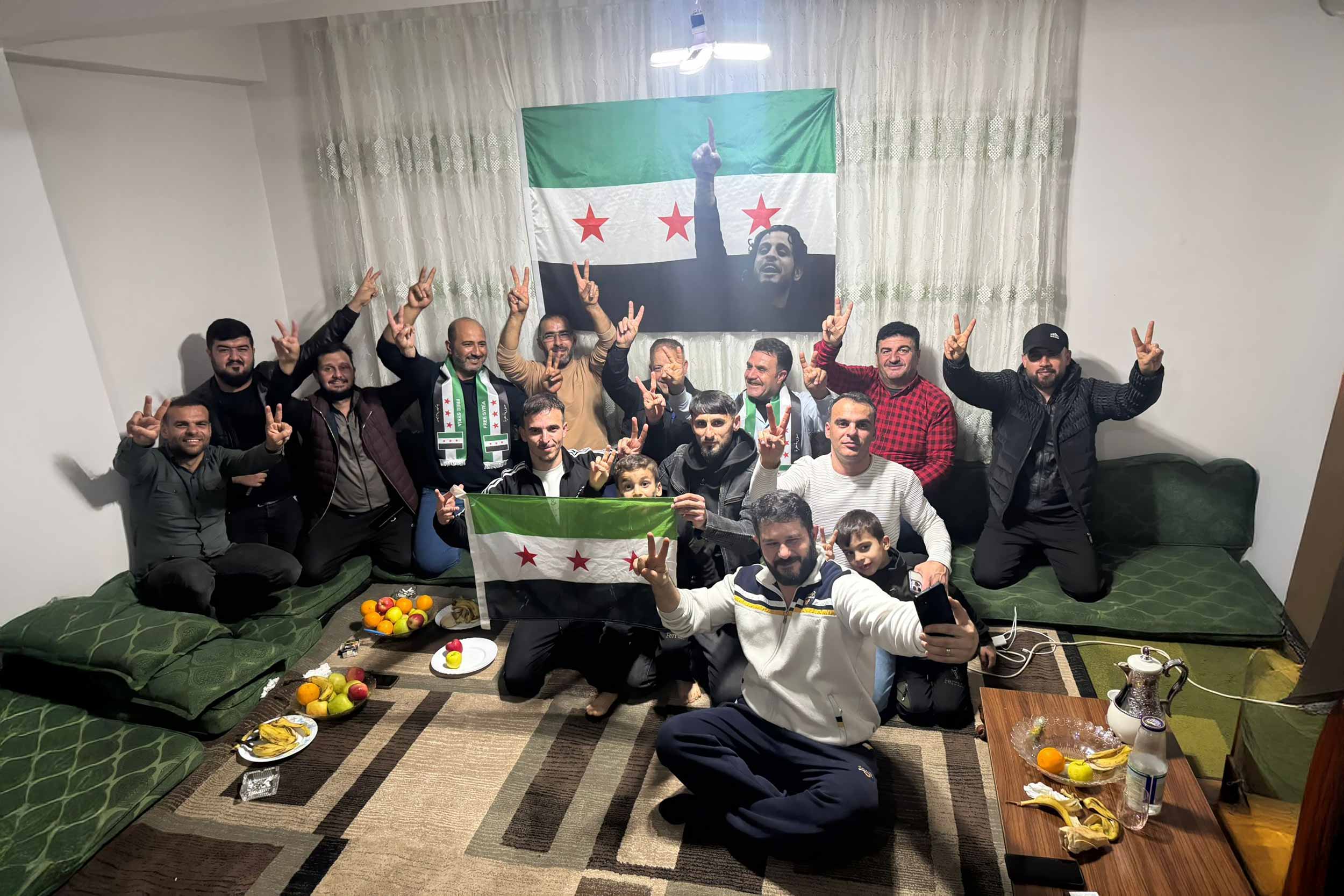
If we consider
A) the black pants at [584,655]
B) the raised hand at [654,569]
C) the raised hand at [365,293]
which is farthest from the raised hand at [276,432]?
the raised hand at [654,569]

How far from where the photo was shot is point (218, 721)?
11.9 feet

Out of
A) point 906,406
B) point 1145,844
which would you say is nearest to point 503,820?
point 1145,844

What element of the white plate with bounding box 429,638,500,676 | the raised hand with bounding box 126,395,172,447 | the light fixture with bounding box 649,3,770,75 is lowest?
the white plate with bounding box 429,638,500,676

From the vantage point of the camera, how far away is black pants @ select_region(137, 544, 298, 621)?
4267mm

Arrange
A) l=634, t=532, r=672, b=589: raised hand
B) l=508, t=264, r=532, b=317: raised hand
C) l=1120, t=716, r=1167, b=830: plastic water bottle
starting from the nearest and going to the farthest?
l=1120, t=716, r=1167, b=830: plastic water bottle → l=634, t=532, r=672, b=589: raised hand → l=508, t=264, r=532, b=317: raised hand

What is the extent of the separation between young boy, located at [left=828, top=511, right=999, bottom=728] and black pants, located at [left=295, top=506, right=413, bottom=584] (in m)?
2.63

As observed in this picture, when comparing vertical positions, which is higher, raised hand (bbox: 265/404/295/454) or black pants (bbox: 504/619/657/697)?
raised hand (bbox: 265/404/295/454)

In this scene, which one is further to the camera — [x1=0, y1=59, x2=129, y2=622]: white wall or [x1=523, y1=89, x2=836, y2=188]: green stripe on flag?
[x1=523, y1=89, x2=836, y2=188]: green stripe on flag

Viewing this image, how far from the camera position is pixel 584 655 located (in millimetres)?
3934

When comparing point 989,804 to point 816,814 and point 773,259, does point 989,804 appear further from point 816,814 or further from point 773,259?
point 773,259

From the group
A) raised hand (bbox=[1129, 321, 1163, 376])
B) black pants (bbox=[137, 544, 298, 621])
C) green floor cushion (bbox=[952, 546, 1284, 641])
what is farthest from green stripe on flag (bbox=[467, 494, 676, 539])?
raised hand (bbox=[1129, 321, 1163, 376])

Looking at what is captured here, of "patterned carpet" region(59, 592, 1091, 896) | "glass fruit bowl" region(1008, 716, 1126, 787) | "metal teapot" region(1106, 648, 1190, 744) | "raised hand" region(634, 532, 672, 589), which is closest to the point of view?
"metal teapot" region(1106, 648, 1190, 744)

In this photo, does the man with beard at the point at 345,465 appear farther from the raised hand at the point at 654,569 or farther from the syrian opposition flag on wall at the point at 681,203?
the raised hand at the point at 654,569

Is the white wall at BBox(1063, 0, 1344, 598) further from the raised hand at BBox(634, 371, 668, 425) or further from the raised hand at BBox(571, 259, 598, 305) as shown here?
the raised hand at BBox(571, 259, 598, 305)
